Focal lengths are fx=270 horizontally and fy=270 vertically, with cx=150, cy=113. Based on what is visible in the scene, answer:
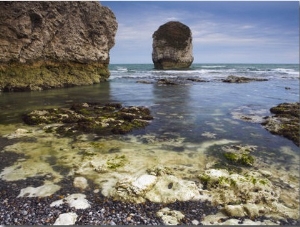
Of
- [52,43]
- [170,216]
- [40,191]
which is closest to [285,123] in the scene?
[170,216]

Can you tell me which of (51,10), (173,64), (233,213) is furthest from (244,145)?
(173,64)

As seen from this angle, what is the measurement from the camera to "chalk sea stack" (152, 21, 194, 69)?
89688 mm

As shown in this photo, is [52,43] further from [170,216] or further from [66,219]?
[170,216]

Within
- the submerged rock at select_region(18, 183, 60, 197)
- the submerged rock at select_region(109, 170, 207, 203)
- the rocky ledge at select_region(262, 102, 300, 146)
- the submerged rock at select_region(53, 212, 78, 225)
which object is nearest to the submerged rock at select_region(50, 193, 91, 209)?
the submerged rock at select_region(53, 212, 78, 225)

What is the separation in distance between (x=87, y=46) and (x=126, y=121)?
24.1 meters

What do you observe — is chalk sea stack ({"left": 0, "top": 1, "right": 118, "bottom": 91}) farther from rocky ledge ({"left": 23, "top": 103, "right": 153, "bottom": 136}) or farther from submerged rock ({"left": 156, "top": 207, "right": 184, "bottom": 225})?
submerged rock ({"left": 156, "top": 207, "right": 184, "bottom": 225})

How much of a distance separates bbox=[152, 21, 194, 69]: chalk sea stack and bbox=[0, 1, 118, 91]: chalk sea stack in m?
51.8

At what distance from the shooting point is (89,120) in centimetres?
1458

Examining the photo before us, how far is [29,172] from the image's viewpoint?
8.26 m

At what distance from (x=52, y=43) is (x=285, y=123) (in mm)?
26011

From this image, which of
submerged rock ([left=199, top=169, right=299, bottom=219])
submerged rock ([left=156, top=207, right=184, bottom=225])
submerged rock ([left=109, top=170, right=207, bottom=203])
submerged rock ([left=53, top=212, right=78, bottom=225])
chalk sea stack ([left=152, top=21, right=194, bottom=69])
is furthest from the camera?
chalk sea stack ([left=152, top=21, right=194, bottom=69])

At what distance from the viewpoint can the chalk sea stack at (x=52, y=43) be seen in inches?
1054

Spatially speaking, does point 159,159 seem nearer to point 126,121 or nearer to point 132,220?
point 132,220

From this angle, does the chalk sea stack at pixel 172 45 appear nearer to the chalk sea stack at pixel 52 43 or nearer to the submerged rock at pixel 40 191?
the chalk sea stack at pixel 52 43
